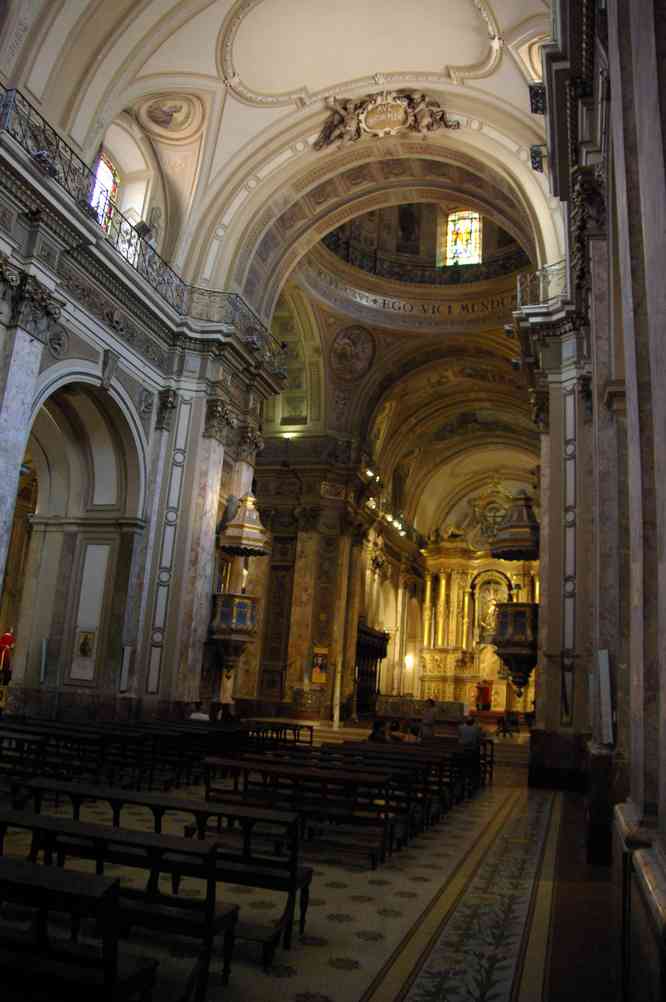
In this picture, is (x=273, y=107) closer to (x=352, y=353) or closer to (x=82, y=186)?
(x=82, y=186)

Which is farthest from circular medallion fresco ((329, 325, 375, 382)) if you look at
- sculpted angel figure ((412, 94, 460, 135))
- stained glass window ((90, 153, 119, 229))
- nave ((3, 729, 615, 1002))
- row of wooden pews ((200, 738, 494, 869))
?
nave ((3, 729, 615, 1002))

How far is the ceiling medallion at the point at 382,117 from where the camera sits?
592 inches

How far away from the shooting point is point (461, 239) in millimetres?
24438

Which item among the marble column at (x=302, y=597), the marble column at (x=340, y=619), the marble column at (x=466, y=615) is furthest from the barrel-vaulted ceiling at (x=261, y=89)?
the marble column at (x=466, y=615)

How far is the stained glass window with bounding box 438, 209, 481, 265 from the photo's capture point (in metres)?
24.2

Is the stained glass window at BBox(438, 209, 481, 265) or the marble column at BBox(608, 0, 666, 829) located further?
the stained glass window at BBox(438, 209, 481, 265)

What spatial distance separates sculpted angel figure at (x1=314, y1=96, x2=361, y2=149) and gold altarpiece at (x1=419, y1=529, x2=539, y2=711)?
22092 mm

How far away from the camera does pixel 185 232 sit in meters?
15.6

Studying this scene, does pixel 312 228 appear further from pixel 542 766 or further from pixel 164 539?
pixel 542 766

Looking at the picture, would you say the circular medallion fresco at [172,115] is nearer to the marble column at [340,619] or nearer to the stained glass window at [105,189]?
the stained glass window at [105,189]

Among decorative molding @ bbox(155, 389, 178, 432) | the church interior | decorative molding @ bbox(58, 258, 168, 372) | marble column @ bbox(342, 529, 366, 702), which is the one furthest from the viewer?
marble column @ bbox(342, 529, 366, 702)

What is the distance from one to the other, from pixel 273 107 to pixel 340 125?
1303 mm

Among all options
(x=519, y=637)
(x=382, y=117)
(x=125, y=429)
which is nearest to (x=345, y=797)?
(x=519, y=637)

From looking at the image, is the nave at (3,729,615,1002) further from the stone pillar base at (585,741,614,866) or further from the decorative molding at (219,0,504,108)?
the decorative molding at (219,0,504,108)
